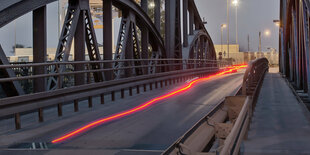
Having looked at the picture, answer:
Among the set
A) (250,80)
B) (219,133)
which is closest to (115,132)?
(219,133)

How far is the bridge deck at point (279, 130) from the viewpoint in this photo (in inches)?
266

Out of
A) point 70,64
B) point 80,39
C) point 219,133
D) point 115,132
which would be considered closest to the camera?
point 219,133

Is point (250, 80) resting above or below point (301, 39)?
below

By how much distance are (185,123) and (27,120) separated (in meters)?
3.80

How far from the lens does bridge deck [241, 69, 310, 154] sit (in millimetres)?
6746

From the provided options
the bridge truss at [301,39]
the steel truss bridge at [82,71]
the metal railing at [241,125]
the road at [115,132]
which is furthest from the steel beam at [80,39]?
the bridge truss at [301,39]

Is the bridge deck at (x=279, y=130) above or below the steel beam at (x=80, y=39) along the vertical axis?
below

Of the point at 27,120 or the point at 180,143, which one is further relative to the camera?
the point at 27,120

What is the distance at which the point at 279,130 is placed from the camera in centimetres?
845

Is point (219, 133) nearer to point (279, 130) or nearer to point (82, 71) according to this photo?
point (279, 130)

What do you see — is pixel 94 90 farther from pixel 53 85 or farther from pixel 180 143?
pixel 180 143

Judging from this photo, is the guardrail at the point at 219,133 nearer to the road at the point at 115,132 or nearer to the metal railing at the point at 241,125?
the metal railing at the point at 241,125

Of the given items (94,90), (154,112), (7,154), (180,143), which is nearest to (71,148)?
(7,154)

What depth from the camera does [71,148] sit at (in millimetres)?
6789
